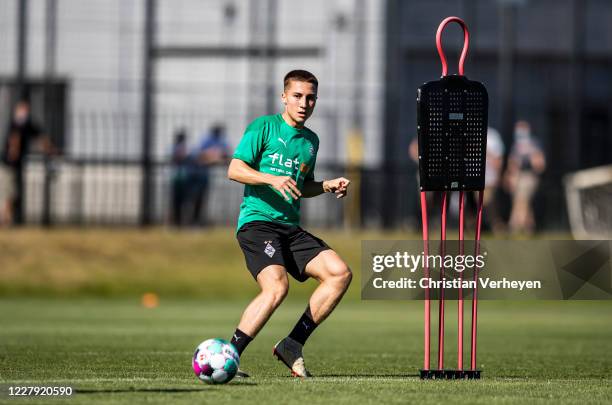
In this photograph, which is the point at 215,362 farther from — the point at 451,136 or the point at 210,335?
the point at 210,335

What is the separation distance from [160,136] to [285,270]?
14.2 meters

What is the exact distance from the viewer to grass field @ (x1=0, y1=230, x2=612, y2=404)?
26.2 ft

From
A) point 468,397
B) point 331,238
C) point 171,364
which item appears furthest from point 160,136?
point 468,397

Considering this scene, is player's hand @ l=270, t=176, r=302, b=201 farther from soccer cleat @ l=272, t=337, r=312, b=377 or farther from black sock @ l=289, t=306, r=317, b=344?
soccer cleat @ l=272, t=337, r=312, b=377

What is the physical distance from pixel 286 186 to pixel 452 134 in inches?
43.8

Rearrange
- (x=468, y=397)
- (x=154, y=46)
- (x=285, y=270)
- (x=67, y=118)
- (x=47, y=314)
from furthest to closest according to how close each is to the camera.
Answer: (x=154, y=46) < (x=67, y=118) < (x=47, y=314) < (x=285, y=270) < (x=468, y=397)

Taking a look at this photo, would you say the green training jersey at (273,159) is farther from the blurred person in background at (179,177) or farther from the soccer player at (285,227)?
the blurred person in background at (179,177)

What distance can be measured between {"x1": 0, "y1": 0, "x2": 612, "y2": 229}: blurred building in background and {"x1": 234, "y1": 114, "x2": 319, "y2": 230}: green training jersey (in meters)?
12.1

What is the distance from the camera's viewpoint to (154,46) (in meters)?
28.5

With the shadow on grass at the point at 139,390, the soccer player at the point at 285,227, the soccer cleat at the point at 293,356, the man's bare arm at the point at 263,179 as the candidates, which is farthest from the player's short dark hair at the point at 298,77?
the shadow on grass at the point at 139,390

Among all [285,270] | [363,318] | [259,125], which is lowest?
[363,318]

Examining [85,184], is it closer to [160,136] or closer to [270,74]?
[160,136]

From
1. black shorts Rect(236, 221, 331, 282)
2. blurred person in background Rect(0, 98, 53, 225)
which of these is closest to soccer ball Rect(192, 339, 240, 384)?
black shorts Rect(236, 221, 331, 282)

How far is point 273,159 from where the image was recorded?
8.91 m
